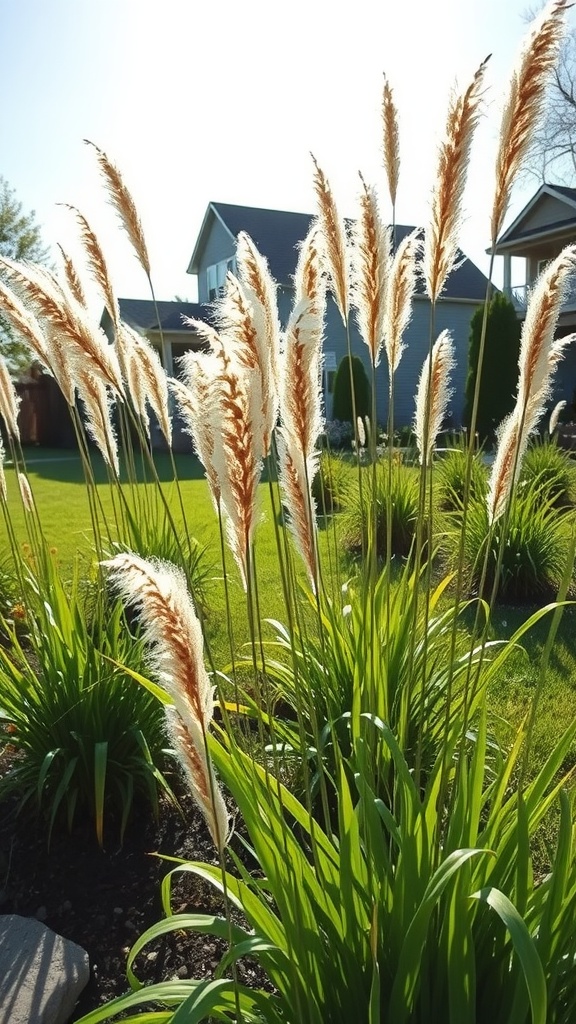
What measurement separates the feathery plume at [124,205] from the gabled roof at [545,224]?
23603 mm

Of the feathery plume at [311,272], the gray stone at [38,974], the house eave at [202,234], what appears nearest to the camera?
the feathery plume at [311,272]

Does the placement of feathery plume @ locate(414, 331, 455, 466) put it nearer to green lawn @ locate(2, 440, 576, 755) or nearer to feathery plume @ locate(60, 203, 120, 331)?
green lawn @ locate(2, 440, 576, 755)

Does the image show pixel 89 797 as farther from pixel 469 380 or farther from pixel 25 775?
pixel 469 380

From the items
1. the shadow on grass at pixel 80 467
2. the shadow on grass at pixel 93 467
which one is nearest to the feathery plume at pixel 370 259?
the shadow on grass at pixel 93 467

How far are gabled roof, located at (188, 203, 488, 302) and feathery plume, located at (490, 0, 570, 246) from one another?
24.9 m

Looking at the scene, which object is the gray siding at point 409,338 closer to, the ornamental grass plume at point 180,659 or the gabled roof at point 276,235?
the gabled roof at point 276,235

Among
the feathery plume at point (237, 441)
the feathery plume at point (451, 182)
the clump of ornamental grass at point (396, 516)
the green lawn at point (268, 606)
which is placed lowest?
the green lawn at point (268, 606)

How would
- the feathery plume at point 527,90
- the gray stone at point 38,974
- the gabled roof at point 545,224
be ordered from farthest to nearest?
1. the gabled roof at point 545,224
2. the gray stone at point 38,974
3. the feathery plume at point 527,90

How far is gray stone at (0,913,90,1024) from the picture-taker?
6.84ft

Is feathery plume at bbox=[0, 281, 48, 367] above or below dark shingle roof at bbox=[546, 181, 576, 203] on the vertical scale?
below

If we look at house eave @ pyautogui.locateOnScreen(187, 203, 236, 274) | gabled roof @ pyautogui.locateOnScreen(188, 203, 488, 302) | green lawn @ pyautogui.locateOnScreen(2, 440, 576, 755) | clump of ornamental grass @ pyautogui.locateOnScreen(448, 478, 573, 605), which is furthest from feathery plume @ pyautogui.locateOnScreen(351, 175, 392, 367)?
house eave @ pyautogui.locateOnScreen(187, 203, 236, 274)

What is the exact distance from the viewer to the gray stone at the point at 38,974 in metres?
2.09

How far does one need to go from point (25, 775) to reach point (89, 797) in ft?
0.93

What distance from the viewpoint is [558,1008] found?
1.53 meters
